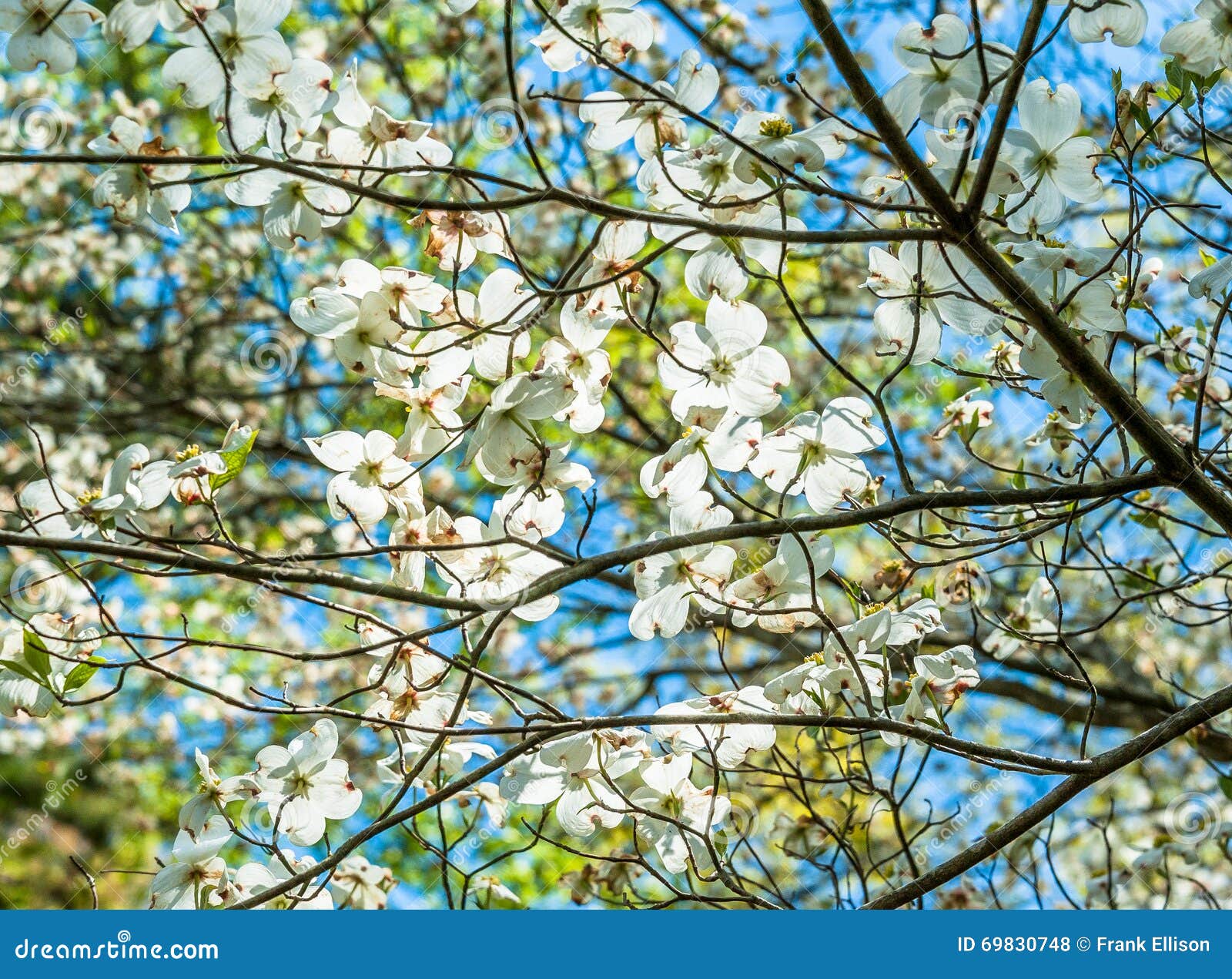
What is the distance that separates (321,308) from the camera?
1.06 metres

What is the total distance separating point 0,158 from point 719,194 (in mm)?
639

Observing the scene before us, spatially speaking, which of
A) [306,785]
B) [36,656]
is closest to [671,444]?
[306,785]

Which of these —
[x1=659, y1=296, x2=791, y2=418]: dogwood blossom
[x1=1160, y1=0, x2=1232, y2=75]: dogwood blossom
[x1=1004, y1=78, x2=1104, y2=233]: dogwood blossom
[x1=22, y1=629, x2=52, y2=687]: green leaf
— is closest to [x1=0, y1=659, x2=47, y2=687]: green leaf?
[x1=22, y1=629, x2=52, y2=687]: green leaf

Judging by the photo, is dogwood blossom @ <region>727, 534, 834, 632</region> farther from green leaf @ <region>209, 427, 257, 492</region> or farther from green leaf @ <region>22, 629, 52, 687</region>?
green leaf @ <region>22, 629, 52, 687</region>

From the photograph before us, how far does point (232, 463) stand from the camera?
1.02 metres

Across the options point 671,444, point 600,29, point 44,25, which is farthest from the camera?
point 671,444

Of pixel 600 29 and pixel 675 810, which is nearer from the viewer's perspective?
pixel 600 29

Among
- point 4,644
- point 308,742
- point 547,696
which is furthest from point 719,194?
point 547,696

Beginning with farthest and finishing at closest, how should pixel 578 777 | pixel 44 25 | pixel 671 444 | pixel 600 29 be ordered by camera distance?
pixel 671 444 < pixel 578 777 < pixel 600 29 < pixel 44 25

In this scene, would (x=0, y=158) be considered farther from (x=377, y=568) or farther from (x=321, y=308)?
(x=377, y=568)

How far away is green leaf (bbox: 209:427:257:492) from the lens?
1.01m

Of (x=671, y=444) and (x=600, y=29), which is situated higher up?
(x=600, y=29)

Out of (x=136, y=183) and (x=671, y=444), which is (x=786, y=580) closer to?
(x=671, y=444)

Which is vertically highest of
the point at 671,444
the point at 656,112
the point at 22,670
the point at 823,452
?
the point at 656,112
